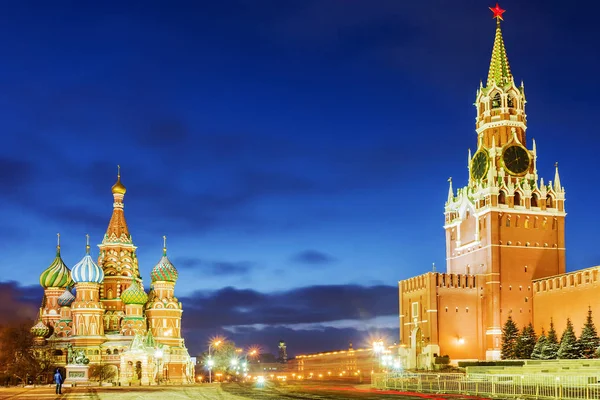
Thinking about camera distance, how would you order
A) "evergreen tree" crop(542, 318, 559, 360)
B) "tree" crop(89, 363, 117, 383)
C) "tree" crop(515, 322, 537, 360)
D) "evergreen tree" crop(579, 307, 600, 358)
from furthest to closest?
1. "tree" crop(89, 363, 117, 383)
2. "tree" crop(515, 322, 537, 360)
3. "evergreen tree" crop(542, 318, 559, 360)
4. "evergreen tree" crop(579, 307, 600, 358)

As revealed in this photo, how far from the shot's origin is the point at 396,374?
50.5 m

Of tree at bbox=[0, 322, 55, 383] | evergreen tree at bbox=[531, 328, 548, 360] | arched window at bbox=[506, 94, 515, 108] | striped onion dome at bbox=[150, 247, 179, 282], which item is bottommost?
tree at bbox=[0, 322, 55, 383]

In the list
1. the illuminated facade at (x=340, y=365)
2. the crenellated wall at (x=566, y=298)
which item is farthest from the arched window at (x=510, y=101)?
the illuminated facade at (x=340, y=365)

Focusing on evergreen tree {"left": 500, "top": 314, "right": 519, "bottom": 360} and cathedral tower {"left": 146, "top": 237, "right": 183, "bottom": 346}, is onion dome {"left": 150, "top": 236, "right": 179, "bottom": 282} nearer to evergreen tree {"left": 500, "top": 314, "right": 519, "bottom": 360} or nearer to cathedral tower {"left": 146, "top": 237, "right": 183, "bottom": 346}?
cathedral tower {"left": 146, "top": 237, "right": 183, "bottom": 346}

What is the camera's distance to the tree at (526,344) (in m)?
69.6

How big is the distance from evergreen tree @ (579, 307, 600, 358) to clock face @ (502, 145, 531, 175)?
24542 mm

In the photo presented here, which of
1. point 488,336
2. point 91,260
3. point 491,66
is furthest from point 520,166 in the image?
point 91,260

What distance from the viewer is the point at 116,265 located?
99188mm

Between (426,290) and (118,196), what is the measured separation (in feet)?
146

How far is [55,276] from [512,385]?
7653 centimetres

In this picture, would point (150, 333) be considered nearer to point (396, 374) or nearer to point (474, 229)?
point (474, 229)

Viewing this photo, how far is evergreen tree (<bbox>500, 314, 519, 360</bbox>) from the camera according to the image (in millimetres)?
72625

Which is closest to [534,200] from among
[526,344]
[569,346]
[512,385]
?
[526,344]

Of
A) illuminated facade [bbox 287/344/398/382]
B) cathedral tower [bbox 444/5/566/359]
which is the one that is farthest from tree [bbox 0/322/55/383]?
cathedral tower [bbox 444/5/566/359]
